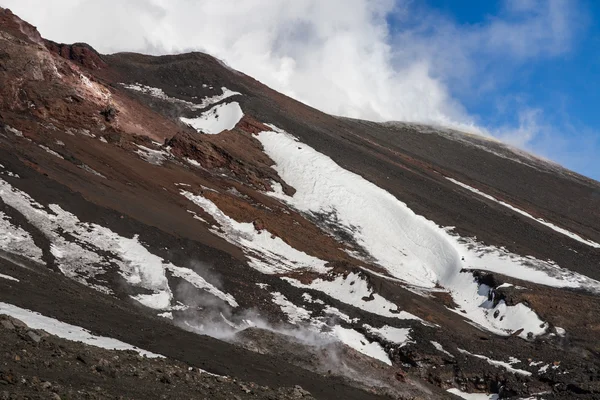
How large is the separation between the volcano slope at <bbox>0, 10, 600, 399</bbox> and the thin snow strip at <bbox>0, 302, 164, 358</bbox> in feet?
0.39

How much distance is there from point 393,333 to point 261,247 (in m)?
10.9

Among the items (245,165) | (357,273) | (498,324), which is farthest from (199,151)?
(498,324)

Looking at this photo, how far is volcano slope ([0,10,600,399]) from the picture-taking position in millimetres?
15102

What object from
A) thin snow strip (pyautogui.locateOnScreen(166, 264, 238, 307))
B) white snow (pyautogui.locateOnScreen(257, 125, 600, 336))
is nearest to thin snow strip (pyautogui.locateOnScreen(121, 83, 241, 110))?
white snow (pyautogui.locateOnScreen(257, 125, 600, 336))

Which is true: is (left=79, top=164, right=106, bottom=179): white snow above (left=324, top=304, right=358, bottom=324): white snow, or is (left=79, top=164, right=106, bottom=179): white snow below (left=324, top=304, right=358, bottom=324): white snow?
above

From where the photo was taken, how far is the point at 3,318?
11031 millimetres

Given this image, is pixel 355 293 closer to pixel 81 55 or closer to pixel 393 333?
pixel 393 333

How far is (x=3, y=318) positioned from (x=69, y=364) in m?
1.92

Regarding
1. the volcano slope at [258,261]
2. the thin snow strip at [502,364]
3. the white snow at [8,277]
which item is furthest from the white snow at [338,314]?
the white snow at [8,277]

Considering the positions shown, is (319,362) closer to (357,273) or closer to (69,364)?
(69,364)

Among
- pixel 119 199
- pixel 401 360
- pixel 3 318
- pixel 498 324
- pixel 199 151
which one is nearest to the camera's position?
pixel 3 318

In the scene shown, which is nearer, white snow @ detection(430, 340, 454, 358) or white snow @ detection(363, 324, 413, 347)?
white snow @ detection(430, 340, 454, 358)

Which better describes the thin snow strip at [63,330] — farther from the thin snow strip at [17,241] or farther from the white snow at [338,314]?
the white snow at [338,314]

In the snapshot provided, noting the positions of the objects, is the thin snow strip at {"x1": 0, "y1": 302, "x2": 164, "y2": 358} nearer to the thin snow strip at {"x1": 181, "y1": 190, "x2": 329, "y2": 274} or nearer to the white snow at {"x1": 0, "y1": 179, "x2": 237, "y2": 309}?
the white snow at {"x1": 0, "y1": 179, "x2": 237, "y2": 309}
